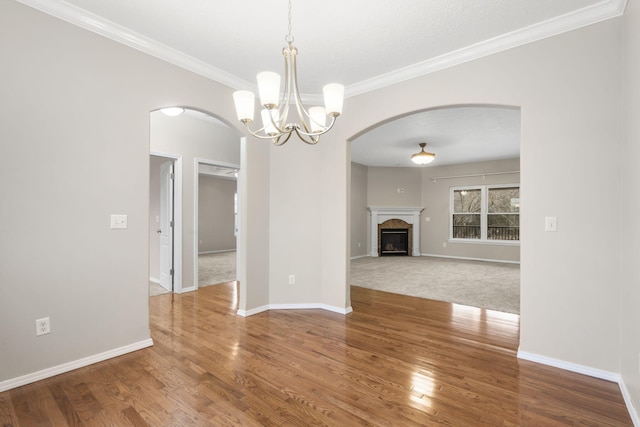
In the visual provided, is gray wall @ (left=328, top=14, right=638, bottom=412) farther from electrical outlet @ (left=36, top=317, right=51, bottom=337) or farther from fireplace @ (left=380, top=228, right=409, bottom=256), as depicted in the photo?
fireplace @ (left=380, top=228, right=409, bottom=256)

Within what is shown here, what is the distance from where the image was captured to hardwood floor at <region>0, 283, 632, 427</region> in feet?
5.74

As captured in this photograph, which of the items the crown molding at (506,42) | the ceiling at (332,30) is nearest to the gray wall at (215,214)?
the ceiling at (332,30)

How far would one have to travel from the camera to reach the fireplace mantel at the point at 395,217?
8953mm

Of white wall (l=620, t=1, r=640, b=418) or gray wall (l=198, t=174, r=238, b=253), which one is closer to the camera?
white wall (l=620, t=1, r=640, b=418)

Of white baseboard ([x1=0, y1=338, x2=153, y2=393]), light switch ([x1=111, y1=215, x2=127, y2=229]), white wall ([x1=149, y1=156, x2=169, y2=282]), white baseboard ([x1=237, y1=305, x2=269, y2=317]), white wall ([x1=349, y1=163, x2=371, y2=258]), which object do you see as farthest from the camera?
white wall ([x1=349, y1=163, x2=371, y2=258])

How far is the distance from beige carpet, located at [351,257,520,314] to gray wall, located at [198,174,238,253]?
464 cm

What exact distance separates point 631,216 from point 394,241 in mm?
7292

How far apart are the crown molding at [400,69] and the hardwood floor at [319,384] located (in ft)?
8.76

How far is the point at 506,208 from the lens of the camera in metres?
7.88

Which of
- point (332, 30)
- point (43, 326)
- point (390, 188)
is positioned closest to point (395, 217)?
point (390, 188)

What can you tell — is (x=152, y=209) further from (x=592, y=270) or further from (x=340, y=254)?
(x=592, y=270)

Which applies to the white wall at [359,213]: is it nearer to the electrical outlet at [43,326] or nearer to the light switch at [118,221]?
the light switch at [118,221]

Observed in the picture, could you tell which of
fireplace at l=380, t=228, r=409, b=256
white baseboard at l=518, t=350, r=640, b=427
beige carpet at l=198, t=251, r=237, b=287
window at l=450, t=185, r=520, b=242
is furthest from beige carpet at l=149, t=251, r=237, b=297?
window at l=450, t=185, r=520, b=242

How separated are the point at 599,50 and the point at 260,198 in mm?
3346
